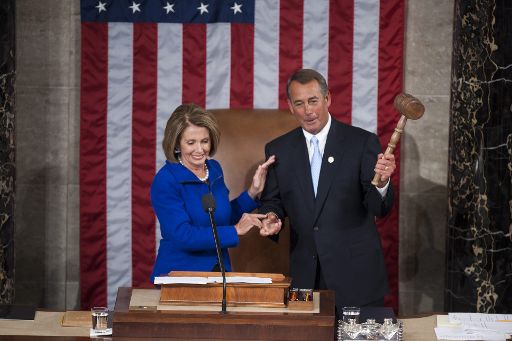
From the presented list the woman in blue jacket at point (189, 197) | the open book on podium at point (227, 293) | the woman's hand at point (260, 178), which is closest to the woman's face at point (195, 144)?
the woman in blue jacket at point (189, 197)

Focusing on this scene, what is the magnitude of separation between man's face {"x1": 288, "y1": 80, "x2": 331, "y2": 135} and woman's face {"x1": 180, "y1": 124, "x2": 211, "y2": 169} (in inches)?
20.1

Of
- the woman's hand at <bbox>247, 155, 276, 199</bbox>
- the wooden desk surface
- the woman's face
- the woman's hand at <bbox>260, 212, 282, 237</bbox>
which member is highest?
the woman's face

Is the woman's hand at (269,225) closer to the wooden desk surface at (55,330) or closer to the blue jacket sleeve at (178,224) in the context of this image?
the blue jacket sleeve at (178,224)

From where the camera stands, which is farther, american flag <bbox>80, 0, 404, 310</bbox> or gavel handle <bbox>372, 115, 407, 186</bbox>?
american flag <bbox>80, 0, 404, 310</bbox>

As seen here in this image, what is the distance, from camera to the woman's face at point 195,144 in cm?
499

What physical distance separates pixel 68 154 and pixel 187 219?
243cm

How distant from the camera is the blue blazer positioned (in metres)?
4.95

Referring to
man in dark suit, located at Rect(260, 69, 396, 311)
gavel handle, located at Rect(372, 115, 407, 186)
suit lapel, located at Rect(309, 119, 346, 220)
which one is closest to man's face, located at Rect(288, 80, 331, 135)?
man in dark suit, located at Rect(260, 69, 396, 311)

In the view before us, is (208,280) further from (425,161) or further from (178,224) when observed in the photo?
(425,161)

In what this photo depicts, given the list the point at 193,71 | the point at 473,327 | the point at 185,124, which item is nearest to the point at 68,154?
the point at 193,71

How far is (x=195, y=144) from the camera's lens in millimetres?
4996

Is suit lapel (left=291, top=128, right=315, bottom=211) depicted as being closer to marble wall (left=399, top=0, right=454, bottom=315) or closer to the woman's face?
the woman's face

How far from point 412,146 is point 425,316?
283cm

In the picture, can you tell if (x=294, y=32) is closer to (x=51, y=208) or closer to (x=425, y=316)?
(x=51, y=208)
